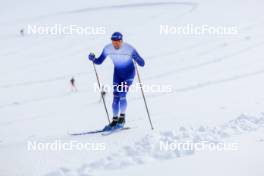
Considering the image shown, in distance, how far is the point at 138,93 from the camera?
57.5 ft

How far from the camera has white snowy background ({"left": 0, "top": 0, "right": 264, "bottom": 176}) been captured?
798 cm

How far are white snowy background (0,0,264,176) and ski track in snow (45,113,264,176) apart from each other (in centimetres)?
2

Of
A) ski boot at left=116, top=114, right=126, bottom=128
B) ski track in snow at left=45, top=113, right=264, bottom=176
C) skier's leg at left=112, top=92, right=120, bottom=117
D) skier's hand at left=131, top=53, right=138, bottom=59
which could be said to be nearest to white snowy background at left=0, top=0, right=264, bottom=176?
ski track in snow at left=45, top=113, right=264, bottom=176

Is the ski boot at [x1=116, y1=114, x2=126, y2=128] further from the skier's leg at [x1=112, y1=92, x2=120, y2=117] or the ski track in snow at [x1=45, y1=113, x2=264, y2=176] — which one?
the ski track in snow at [x1=45, y1=113, x2=264, y2=176]

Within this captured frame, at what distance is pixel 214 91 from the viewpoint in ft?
48.6

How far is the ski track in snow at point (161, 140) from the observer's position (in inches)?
308

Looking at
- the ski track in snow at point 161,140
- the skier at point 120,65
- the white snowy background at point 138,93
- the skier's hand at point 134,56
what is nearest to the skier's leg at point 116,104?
the skier at point 120,65

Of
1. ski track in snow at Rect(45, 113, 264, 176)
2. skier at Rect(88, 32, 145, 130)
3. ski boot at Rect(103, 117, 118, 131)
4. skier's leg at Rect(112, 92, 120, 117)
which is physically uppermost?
skier at Rect(88, 32, 145, 130)

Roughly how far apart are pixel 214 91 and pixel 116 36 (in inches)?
257

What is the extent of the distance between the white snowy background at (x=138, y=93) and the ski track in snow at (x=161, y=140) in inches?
0.7

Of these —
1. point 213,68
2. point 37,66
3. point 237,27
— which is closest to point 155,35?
point 237,27

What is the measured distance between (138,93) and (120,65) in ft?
27.2

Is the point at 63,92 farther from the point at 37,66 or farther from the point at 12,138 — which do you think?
the point at 12,138

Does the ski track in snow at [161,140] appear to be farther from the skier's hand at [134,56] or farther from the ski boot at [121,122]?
the skier's hand at [134,56]
